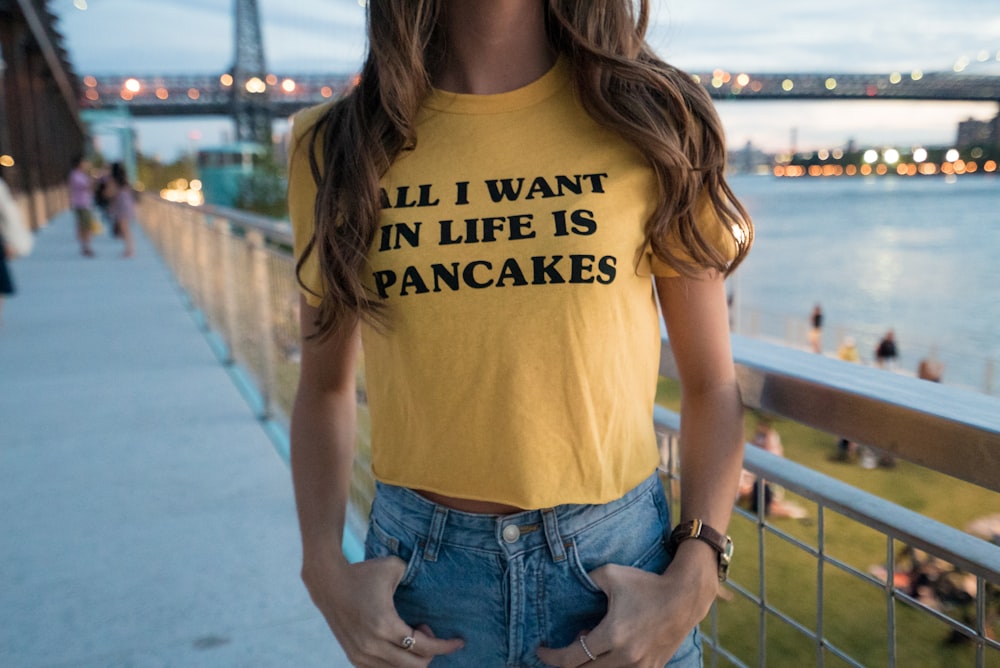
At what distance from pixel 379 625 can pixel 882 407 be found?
1.85ft

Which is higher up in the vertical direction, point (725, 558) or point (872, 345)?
point (725, 558)

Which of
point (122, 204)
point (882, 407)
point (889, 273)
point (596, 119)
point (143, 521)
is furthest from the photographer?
point (889, 273)

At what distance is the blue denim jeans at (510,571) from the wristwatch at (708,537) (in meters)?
0.04

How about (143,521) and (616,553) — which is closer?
(616,553)

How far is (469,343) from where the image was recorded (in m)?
0.88

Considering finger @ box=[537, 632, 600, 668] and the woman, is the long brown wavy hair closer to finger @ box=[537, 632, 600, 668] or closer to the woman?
the woman

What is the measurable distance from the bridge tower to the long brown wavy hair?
6844 cm

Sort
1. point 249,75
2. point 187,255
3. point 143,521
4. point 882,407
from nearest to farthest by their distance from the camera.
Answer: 1. point 882,407
2. point 143,521
3. point 187,255
4. point 249,75

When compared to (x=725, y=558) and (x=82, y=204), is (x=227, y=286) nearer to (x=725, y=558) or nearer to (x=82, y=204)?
(x=725, y=558)

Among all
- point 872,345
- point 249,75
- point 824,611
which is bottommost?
point 872,345

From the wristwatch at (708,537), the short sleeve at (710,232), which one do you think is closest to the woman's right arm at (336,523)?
the wristwatch at (708,537)

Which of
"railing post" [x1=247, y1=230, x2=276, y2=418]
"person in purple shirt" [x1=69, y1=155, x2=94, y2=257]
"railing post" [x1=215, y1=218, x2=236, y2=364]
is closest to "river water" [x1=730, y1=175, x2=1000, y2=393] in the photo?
"person in purple shirt" [x1=69, y1=155, x2=94, y2=257]

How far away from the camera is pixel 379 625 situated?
2.91 feet

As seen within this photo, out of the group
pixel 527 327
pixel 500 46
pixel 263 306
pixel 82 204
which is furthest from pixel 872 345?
pixel 527 327
